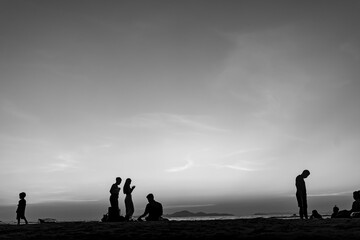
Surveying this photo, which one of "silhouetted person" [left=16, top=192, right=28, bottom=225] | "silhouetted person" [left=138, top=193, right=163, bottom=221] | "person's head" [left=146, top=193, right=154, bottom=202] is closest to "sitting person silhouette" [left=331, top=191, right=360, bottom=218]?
"silhouetted person" [left=138, top=193, right=163, bottom=221]

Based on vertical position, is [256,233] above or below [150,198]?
below


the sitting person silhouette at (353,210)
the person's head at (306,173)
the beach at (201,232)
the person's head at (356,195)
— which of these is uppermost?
the person's head at (306,173)

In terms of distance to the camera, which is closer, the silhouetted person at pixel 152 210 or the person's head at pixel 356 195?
the silhouetted person at pixel 152 210

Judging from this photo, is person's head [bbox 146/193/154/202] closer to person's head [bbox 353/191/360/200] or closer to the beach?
the beach

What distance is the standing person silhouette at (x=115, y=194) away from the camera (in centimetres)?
1934

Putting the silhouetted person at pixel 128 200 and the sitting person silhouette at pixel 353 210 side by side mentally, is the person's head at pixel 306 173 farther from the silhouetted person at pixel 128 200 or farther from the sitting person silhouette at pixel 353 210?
the silhouetted person at pixel 128 200

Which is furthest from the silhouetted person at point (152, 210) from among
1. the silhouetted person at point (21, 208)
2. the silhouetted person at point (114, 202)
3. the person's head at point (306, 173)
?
the silhouetted person at point (21, 208)

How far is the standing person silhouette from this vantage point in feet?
63.5

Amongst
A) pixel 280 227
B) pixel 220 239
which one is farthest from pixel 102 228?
pixel 280 227

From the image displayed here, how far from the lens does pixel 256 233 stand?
35.4 feet

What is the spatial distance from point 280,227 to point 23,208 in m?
17.3

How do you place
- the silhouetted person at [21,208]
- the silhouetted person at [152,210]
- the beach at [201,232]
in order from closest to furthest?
the beach at [201,232] → the silhouetted person at [152,210] → the silhouetted person at [21,208]

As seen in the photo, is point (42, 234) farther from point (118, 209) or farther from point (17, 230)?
point (118, 209)

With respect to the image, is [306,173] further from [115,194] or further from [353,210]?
[115,194]
